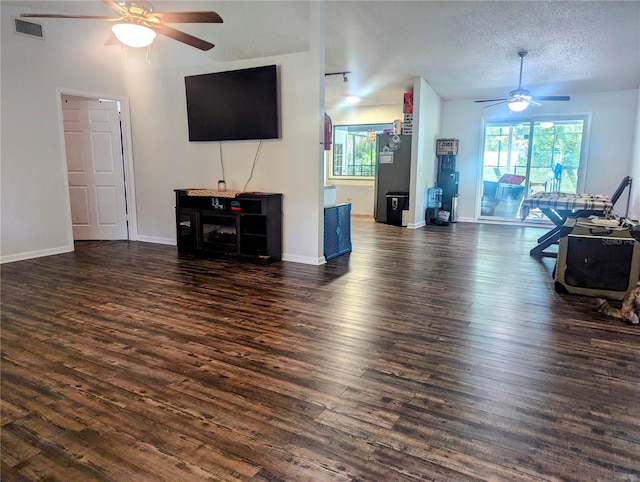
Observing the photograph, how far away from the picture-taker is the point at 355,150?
31.9 feet

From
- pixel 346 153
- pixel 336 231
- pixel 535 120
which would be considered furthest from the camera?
pixel 346 153

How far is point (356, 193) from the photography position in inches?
383

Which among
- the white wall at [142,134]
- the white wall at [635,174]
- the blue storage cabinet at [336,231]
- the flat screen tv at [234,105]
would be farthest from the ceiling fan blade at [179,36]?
the white wall at [635,174]

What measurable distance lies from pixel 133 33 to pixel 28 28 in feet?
8.66

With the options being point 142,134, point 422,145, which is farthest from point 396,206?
point 142,134

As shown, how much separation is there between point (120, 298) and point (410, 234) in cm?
485

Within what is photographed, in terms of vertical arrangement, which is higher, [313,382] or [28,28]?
[28,28]

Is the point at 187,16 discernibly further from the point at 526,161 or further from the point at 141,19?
the point at 526,161

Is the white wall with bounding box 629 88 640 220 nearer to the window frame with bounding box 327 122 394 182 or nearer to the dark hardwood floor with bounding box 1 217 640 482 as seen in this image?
the dark hardwood floor with bounding box 1 217 640 482

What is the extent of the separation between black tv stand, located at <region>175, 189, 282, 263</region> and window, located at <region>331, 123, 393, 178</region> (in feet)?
16.9

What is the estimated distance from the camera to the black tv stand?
4.75 meters

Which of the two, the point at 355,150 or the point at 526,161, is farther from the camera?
the point at 355,150

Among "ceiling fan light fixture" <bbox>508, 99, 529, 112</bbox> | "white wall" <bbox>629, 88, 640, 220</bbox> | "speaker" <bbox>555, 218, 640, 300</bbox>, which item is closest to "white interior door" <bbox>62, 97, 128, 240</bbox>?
"speaker" <bbox>555, 218, 640, 300</bbox>

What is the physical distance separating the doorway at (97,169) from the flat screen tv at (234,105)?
1434mm
